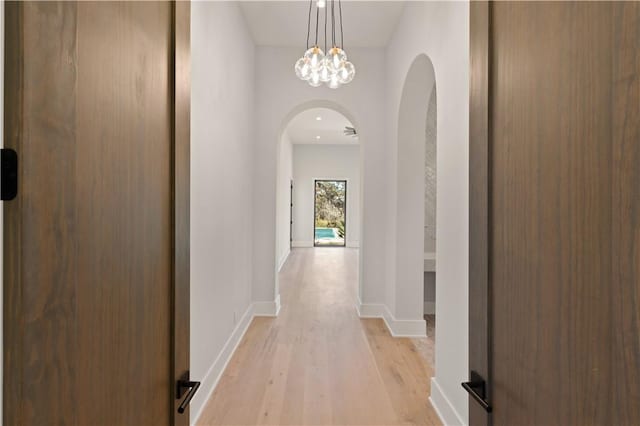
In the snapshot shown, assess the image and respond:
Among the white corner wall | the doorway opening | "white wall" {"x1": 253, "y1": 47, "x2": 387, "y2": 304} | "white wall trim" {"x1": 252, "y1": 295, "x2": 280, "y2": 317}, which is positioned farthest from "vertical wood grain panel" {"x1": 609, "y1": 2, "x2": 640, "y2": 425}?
the doorway opening

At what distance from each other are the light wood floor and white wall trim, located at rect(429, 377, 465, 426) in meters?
0.04

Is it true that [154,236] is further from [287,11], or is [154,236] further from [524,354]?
[287,11]

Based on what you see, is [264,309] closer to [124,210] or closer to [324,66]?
[324,66]

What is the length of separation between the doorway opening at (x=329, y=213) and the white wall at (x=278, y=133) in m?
8.40

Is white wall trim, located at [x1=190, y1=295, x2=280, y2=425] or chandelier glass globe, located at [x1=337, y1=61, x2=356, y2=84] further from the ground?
chandelier glass globe, located at [x1=337, y1=61, x2=356, y2=84]

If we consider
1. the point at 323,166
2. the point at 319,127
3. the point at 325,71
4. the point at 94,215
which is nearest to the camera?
the point at 94,215

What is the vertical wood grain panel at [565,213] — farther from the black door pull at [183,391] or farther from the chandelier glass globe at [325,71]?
Result: the chandelier glass globe at [325,71]

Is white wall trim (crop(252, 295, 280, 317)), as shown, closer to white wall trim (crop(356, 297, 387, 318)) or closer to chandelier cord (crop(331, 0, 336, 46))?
white wall trim (crop(356, 297, 387, 318))

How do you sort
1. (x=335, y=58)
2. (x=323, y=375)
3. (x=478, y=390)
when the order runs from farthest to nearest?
(x=335, y=58), (x=323, y=375), (x=478, y=390)

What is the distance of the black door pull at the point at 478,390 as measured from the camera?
3.14 ft

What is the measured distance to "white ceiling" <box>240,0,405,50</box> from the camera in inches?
138

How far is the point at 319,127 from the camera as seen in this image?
926 cm

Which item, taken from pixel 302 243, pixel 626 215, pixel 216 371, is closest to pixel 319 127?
pixel 302 243

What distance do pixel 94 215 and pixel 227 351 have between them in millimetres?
2622
